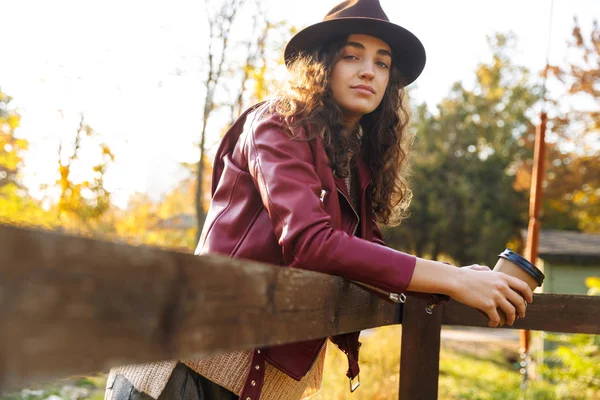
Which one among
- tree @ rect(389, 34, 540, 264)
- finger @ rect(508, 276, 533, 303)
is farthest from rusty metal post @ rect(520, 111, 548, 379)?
tree @ rect(389, 34, 540, 264)

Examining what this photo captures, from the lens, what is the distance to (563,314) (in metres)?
2.12

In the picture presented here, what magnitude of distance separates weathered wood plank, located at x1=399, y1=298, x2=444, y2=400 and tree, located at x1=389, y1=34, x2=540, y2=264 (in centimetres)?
2367

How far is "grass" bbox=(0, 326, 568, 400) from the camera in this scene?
16.0 ft

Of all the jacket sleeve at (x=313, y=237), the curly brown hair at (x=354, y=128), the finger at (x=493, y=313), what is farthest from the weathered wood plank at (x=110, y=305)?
the curly brown hair at (x=354, y=128)

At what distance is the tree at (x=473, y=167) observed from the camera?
85.4 ft

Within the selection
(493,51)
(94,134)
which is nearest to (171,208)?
(94,134)

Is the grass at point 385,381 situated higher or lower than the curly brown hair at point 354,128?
lower

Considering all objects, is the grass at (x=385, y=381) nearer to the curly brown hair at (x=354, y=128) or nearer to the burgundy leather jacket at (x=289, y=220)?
the curly brown hair at (x=354, y=128)

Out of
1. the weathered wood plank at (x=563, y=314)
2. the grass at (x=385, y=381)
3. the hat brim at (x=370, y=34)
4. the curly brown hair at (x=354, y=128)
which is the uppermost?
the hat brim at (x=370, y=34)

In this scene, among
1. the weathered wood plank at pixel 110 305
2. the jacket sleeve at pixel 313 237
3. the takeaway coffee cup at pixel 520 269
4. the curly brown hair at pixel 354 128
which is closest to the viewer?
the weathered wood plank at pixel 110 305

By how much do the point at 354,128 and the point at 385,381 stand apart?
346cm

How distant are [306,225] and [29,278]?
91 cm

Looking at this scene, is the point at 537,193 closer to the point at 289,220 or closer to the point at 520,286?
the point at 520,286

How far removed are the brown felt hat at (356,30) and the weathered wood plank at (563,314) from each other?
0.91 m
